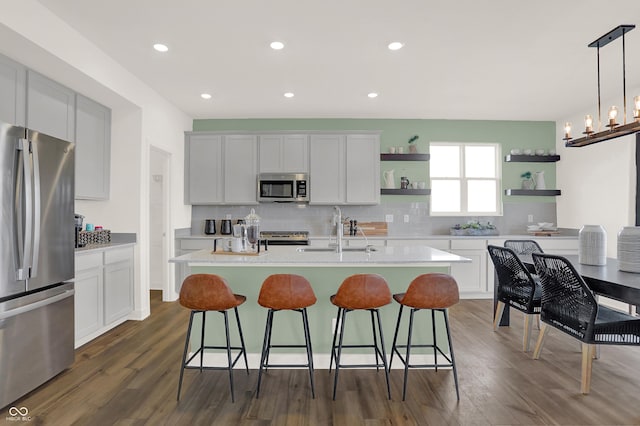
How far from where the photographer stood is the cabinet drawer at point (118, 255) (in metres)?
3.75

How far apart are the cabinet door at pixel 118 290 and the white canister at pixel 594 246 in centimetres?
441

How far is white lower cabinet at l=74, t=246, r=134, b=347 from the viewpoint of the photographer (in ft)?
11.0

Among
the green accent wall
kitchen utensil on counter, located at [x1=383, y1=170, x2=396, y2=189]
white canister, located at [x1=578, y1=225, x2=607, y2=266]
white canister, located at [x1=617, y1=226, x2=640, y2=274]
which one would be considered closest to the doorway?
the green accent wall

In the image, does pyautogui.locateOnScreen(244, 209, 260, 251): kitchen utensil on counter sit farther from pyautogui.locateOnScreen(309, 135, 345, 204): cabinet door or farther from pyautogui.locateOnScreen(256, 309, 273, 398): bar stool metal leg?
pyautogui.locateOnScreen(309, 135, 345, 204): cabinet door

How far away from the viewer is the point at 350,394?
2539mm

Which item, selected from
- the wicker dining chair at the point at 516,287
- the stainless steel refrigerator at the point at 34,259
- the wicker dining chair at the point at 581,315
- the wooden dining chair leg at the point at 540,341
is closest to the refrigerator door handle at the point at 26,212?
the stainless steel refrigerator at the point at 34,259

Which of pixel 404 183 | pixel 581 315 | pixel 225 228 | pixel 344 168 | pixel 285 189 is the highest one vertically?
pixel 344 168

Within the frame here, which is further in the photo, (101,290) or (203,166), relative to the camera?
(203,166)

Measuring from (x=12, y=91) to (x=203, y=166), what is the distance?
2.84 meters

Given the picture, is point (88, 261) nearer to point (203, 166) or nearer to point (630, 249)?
point (203, 166)

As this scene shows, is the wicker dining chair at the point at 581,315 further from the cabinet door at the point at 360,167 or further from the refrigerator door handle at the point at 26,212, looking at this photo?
the refrigerator door handle at the point at 26,212

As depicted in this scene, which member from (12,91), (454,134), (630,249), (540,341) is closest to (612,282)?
(630,249)

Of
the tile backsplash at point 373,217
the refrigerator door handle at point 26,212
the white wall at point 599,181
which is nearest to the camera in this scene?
the refrigerator door handle at point 26,212

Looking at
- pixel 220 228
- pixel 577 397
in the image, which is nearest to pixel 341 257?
pixel 577 397
